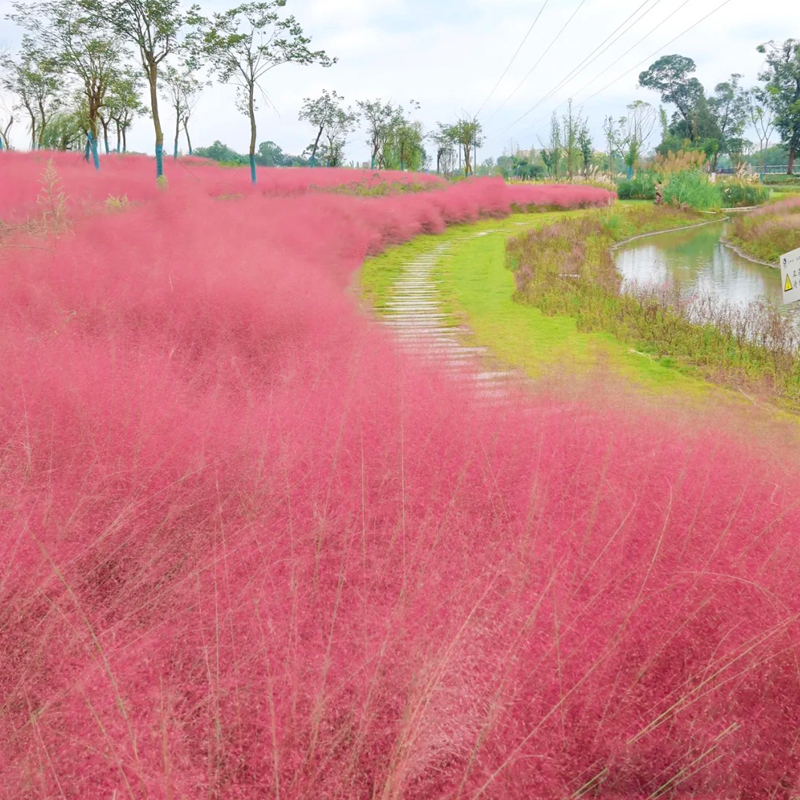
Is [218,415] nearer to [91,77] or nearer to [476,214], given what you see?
[476,214]

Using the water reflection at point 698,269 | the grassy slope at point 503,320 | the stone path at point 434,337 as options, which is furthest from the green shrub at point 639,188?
the stone path at point 434,337

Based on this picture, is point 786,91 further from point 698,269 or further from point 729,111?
point 698,269

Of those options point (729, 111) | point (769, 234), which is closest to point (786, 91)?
point (729, 111)

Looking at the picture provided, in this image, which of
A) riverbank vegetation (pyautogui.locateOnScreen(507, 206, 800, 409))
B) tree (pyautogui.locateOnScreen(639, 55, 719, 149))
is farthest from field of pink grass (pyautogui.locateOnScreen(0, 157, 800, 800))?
tree (pyautogui.locateOnScreen(639, 55, 719, 149))

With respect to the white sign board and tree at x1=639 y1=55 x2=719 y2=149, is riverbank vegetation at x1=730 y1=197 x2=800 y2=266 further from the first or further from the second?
tree at x1=639 y1=55 x2=719 y2=149

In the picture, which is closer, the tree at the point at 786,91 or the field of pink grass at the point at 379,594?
the field of pink grass at the point at 379,594

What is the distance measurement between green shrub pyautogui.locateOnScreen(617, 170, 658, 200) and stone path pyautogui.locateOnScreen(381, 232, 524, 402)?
30.2 meters

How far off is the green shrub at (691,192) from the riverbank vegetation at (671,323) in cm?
1993

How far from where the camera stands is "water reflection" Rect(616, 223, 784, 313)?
13959 millimetres

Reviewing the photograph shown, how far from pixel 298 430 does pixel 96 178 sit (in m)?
15.9

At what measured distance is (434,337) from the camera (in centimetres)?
726

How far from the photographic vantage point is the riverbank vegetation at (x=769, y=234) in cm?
1886

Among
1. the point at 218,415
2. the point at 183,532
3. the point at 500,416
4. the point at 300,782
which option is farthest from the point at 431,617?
the point at 218,415

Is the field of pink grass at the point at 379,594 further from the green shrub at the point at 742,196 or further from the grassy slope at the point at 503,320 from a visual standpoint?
the green shrub at the point at 742,196
